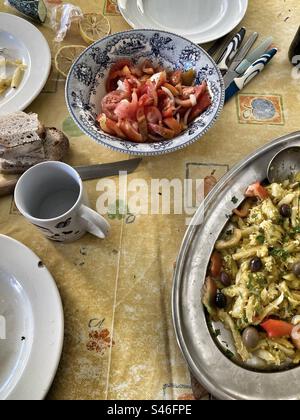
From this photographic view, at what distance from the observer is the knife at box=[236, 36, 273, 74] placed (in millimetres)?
1165

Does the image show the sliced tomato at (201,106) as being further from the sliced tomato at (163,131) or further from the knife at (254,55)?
the knife at (254,55)

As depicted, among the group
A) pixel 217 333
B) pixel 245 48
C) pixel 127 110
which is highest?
pixel 245 48

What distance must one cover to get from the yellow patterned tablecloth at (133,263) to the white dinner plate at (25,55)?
47 mm

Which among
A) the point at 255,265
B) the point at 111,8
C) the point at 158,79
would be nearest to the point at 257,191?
the point at 255,265

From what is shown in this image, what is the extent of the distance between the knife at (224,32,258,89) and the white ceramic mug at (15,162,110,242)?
21.8 inches

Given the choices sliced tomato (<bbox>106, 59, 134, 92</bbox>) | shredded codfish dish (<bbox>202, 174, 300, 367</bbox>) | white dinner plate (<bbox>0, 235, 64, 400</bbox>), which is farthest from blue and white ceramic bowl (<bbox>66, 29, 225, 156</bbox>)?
white dinner plate (<bbox>0, 235, 64, 400</bbox>)

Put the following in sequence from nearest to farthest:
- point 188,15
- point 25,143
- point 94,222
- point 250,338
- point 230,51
→ point 250,338 → point 94,222 → point 25,143 → point 230,51 → point 188,15

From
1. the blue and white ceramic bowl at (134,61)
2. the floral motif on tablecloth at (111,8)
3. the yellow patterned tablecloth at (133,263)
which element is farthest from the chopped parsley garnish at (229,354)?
the floral motif on tablecloth at (111,8)

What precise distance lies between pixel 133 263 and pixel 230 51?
70cm

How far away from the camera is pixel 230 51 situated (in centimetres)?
119

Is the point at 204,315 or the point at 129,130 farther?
the point at 129,130

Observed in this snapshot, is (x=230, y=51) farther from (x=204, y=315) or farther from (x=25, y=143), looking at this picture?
(x=204, y=315)
